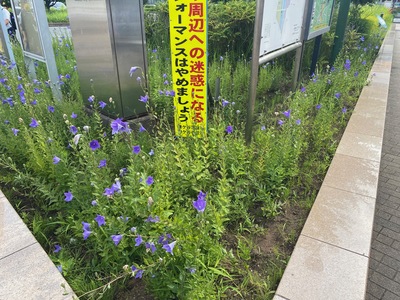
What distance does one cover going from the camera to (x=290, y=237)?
2.42m

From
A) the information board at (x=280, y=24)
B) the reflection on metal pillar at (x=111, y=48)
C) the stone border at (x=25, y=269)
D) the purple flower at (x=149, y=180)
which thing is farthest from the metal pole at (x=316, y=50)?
the stone border at (x=25, y=269)

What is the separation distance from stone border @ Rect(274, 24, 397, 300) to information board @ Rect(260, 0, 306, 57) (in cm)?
140

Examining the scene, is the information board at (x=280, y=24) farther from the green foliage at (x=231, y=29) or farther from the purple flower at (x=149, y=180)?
the green foliage at (x=231, y=29)

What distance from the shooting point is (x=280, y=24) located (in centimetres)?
336

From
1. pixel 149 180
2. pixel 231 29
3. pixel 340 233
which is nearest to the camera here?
pixel 149 180

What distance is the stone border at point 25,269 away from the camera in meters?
1.86

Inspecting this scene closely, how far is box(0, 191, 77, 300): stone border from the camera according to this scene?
73.3 inches

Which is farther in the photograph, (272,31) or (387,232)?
(272,31)

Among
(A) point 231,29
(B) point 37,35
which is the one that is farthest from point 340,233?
(A) point 231,29

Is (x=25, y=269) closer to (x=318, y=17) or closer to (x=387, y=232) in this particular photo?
(x=387, y=232)

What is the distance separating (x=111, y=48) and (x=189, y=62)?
3.14 feet

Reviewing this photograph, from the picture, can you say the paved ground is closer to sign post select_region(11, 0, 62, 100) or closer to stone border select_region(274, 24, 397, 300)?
stone border select_region(274, 24, 397, 300)

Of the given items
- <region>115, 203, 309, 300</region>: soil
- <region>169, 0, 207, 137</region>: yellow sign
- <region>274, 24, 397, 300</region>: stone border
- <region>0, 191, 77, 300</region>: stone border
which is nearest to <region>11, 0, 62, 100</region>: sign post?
<region>169, 0, 207, 137</region>: yellow sign

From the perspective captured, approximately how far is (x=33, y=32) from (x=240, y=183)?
13.3 feet
